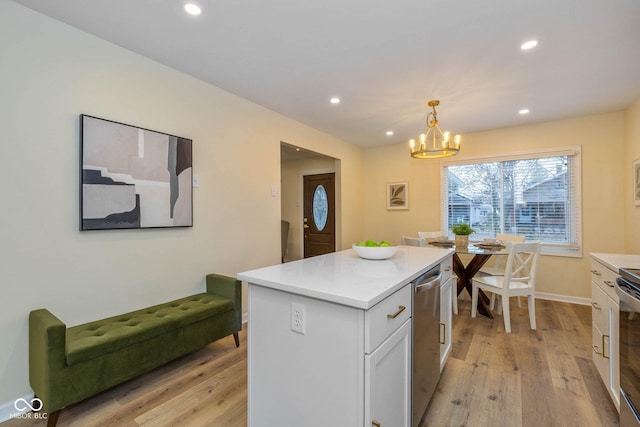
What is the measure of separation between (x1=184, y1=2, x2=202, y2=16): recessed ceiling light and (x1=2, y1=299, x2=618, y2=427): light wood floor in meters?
2.52

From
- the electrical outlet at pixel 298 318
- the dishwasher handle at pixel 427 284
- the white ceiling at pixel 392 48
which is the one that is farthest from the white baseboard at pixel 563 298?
the electrical outlet at pixel 298 318

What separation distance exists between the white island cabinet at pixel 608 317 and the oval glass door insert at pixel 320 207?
13.9 ft

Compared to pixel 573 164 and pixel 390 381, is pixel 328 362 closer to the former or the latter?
pixel 390 381

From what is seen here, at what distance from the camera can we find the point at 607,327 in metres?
1.75

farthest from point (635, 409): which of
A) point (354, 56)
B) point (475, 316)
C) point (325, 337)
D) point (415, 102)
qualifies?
point (415, 102)

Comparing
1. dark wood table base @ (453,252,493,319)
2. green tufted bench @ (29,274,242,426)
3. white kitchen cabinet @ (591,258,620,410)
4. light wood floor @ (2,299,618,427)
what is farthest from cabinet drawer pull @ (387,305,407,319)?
dark wood table base @ (453,252,493,319)

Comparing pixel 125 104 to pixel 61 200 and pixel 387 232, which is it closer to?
pixel 61 200

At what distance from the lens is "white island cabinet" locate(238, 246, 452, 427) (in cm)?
108

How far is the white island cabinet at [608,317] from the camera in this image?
1.61 metres

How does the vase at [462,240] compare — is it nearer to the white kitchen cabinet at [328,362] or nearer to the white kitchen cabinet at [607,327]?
the white kitchen cabinet at [607,327]

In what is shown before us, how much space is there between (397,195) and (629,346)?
4050mm

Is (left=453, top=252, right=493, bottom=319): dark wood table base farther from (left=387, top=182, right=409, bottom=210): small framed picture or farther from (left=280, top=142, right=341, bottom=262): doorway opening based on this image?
(left=280, top=142, right=341, bottom=262): doorway opening

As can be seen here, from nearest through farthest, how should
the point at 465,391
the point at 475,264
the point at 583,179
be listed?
the point at 465,391
the point at 475,264
the point at 583,179

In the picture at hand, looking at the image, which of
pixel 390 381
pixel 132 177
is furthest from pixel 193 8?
pixel 390 381
